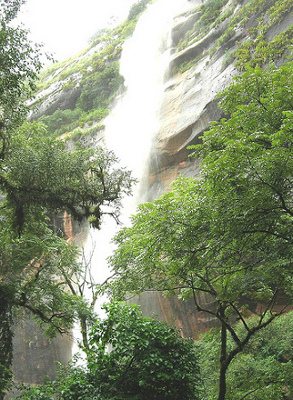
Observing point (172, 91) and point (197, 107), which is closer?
Result: point (197, 107)

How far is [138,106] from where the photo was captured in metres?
26.2

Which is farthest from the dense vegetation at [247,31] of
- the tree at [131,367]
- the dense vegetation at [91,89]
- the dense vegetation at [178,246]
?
the tree at [131,367]

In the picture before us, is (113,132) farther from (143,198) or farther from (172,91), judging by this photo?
(143,198)

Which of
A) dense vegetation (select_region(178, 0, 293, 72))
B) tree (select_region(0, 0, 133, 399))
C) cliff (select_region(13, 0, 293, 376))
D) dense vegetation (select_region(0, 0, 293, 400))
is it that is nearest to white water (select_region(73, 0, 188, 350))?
cliff (select_region(13, 0, 293, 376))

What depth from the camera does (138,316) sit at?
5785 mm

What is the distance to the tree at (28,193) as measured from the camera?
7.56m

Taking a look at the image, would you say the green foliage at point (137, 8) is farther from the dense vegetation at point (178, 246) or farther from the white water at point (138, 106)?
the dense vegetation at point (178, 246)

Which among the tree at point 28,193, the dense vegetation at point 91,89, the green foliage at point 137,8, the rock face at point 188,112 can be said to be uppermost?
the green foliage at point 137,8

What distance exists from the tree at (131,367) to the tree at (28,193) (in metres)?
2.87

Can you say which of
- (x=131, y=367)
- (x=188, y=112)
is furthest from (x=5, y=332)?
(x=188, y=112)

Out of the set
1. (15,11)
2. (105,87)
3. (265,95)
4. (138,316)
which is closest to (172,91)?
(105,87)

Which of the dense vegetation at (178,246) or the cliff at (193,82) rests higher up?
the cliff at (193,82)

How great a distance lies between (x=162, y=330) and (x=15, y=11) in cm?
809

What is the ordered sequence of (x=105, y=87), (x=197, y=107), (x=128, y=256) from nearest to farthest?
(x=128, y=256), (x=197, y=107), (x=105, y=87)
